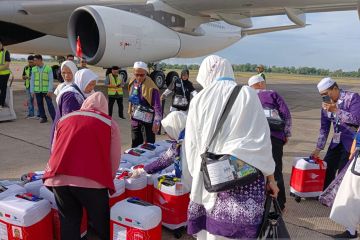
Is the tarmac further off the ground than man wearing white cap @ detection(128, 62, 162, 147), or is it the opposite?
man wearing white cap @ detection(128, 62, 162, 147)

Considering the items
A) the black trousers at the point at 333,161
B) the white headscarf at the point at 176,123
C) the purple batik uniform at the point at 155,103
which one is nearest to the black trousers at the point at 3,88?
the purple batik uniform at the point at 155,103

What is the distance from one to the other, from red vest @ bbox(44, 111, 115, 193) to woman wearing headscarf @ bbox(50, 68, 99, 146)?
31.8 inches

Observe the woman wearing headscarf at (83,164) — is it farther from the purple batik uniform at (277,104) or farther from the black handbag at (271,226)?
the purple batik uniform at (277,104)

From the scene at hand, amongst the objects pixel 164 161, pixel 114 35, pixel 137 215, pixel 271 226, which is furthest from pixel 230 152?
pixel 114 35

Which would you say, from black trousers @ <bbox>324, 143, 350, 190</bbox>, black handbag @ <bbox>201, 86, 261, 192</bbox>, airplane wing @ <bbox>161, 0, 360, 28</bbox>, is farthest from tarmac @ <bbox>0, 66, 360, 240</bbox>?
airplane wing @ <bbox>161, 0, 360, 28</bbox>

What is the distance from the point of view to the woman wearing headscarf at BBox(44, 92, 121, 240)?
8.59ft

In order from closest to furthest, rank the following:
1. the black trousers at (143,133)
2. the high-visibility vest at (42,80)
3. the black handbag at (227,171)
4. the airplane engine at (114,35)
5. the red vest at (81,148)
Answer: the black handbag at (227,171)
the red vest at (81,148)
the black trousers at (143,133)
the high-visibility vest at (42,80)
the airplane engine at (114,35)

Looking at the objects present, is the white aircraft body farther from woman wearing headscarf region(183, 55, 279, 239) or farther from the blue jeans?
woman wearing headscarf region(183, 55, 279, 239)

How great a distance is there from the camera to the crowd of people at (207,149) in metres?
1.95

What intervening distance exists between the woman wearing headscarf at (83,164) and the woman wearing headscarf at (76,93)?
2.55ft

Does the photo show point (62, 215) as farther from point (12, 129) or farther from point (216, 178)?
point (12, 129)

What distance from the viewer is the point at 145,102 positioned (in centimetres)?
505

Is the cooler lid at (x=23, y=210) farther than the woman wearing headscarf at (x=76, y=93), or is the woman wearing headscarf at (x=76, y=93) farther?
the woman wearing headscarf at (x=76, y=93)

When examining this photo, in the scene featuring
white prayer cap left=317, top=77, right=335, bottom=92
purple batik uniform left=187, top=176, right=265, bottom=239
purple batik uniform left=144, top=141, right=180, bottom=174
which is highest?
white prayer cap left=317, top=77, right=335, bottom=92
